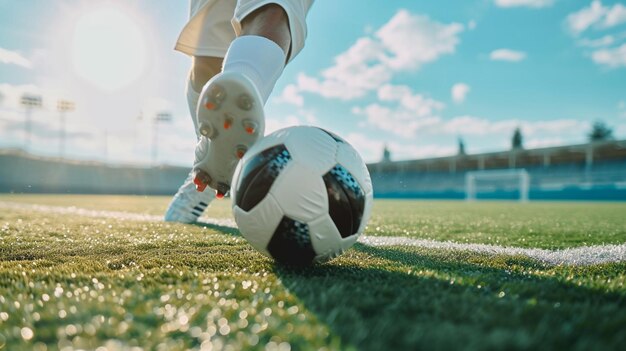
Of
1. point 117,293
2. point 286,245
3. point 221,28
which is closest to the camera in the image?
point 117,293

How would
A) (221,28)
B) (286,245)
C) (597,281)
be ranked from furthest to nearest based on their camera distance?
(221,28) → (286,245) → (597,281)

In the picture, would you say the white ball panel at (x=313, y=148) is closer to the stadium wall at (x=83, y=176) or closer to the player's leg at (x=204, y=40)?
the player's leg at (x=204, y=40)

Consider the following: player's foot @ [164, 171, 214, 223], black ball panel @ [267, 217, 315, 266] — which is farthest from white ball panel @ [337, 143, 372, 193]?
player's foot @ [164, 171, 214, 223]

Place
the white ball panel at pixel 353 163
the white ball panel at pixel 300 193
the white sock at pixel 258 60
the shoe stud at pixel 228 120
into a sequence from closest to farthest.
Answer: the white ball panel at pixel 300 193 < the white ball panel at pixel 353 163 < the shoe stud at pixel 228 120 < the white sock at pixel 258 60

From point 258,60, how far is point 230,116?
1.34 ft

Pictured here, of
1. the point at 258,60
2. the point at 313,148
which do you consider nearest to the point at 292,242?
the point at 313,148

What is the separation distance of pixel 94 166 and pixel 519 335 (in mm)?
45627

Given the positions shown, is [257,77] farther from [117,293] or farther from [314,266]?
[117,293]

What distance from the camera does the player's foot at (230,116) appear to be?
1.74m

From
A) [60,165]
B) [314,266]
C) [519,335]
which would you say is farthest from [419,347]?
[60,165]

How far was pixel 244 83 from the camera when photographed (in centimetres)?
173

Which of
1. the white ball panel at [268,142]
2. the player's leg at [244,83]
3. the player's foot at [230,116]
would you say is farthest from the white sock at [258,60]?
the white ball panel at [268,142]

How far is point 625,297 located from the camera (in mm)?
1201

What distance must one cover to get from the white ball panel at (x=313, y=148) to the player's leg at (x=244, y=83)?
217mm
